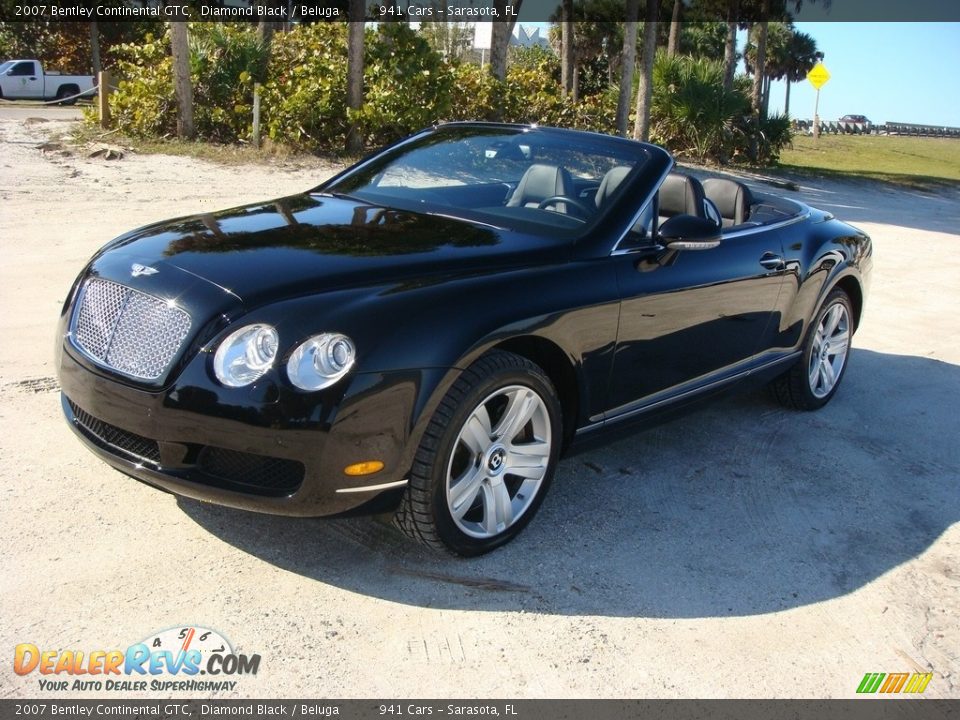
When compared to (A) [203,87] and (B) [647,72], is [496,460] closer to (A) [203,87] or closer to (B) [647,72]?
(A) [203,87]

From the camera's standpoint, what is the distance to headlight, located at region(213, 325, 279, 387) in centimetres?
309

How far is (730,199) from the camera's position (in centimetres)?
539

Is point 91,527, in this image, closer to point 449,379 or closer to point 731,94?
point 449,379

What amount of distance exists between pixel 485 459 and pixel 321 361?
79cm

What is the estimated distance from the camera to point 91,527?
362 centimetres

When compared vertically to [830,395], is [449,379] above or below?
above

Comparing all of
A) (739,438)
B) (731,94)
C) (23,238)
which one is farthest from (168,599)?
(731,94)

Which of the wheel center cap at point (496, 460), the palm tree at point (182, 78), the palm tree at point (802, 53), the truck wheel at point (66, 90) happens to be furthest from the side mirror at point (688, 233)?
the palm tree at point (802, 53)

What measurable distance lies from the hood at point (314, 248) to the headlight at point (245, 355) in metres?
0.12

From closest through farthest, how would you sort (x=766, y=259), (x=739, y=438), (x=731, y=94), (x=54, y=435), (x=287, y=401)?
(x=287, y=401), (x=54, y=435), (x=766, y=259), (x=739, y=438), (x=731, y=94)
